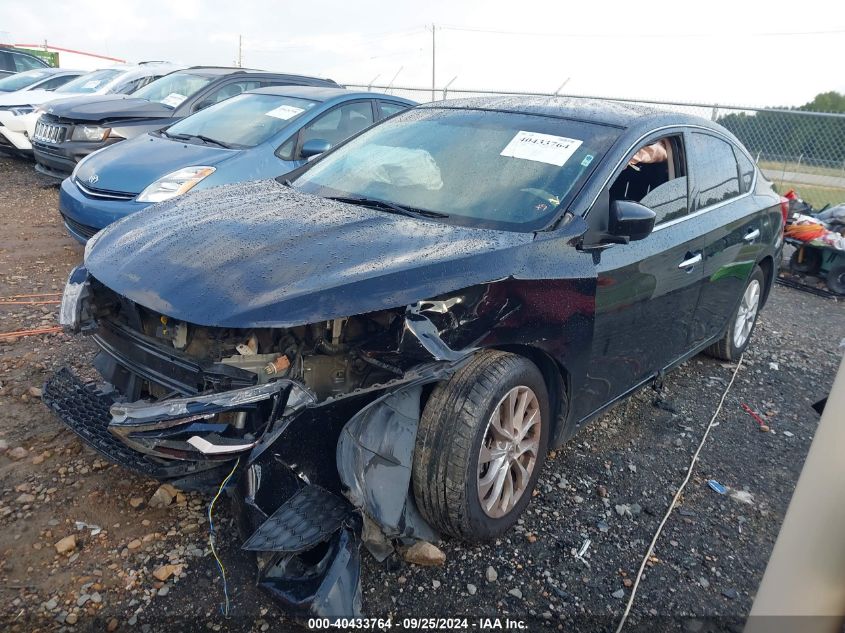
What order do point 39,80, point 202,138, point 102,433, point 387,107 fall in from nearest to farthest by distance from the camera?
point 102,433 < point 202,138 < point 387,107 < point 39,80

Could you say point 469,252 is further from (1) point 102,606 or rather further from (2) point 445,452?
(1) point 102,606

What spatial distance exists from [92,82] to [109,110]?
5.37 m

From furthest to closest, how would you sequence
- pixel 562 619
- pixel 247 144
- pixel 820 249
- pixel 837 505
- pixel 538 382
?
pixel 820 249
pixel 247 144
pixel 538 382
pixel 562 619
pixel 837 505

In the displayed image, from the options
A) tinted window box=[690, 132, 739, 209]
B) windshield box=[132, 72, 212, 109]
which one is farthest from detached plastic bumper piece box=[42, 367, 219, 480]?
windshield box=[132, 72, 212, 109]

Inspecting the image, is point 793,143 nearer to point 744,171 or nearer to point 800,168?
point 800,168

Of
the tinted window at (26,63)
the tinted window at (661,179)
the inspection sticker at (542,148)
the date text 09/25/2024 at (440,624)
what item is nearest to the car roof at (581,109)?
the tinted window at (661,179)

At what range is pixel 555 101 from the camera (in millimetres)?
3574

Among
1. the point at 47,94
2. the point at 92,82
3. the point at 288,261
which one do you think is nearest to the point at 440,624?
the point at 288,261

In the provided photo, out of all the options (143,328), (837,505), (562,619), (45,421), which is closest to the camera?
(837,505)

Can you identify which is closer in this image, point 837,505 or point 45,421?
point 837,505

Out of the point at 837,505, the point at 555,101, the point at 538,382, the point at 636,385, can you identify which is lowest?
the point at 636,385

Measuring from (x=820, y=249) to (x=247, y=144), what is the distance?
6502 millimetres

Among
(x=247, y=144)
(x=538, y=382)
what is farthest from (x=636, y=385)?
(x=247, y=144)

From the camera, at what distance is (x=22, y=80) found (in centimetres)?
1317
